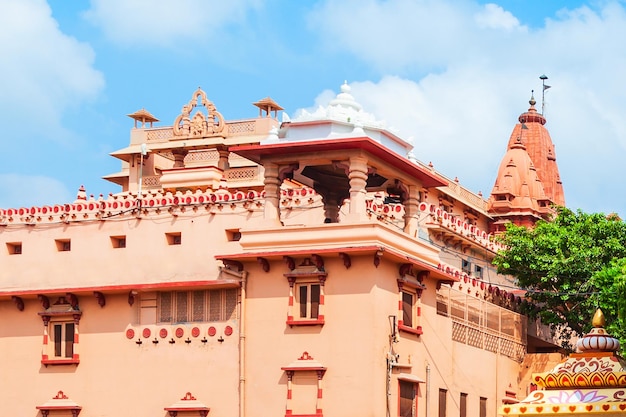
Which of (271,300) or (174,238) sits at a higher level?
(174,238)

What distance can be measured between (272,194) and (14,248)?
984 cm

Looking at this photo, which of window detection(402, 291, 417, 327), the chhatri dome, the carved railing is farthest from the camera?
the carved railing

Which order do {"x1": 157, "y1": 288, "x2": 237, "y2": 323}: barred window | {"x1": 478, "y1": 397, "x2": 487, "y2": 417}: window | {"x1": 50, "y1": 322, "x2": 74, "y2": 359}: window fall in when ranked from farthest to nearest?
1. {"x1": 478, "y1": 397, "x2": 487, "y2": 417}: window
2. {"x1": 50, "y1": 322, "x2": 74, "y2": 359}: window
3. {"x1": 157, "y1": 288, "x2": 237, "y2": 323}: barred window

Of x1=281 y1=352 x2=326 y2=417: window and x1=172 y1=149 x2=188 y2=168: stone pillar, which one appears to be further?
x1=172 y1=149 x2=188 y2=168: stone pillar

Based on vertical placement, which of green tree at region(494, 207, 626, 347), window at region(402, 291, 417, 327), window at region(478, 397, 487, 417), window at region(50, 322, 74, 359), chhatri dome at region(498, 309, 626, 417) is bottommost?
window at region(478, 397, 487, 417)

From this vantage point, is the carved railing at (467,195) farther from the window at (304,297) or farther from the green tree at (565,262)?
the window at (304,297)

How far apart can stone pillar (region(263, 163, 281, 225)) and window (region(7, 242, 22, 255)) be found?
9.33m

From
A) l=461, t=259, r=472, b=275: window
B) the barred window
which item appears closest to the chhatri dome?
the barred window

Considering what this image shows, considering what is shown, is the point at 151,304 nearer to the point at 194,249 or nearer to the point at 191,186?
the point at 194,249

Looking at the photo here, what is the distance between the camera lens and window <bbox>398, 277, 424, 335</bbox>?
1447 inches

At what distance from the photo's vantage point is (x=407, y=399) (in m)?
36.8

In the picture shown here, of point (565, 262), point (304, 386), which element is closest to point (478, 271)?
point (565, 262)

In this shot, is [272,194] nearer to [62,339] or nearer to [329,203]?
[329,203]

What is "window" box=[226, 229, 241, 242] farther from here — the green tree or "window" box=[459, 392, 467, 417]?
the green tree
